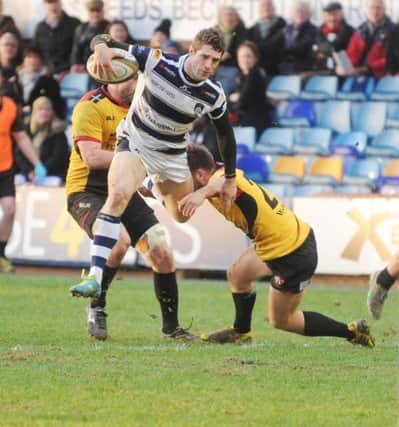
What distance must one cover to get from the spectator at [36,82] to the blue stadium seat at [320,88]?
11.4 feet

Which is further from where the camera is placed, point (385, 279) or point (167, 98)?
point (385, 279)

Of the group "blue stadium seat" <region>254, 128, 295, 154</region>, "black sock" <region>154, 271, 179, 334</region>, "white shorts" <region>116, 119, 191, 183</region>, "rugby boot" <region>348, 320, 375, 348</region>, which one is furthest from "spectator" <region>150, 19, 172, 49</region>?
"rugby boot" <region>348, 320, 375, 348</region>

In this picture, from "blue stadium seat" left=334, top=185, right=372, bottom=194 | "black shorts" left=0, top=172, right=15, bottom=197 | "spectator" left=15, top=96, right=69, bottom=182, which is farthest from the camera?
"spectator" left=15, top=96, right=69, bottom=182

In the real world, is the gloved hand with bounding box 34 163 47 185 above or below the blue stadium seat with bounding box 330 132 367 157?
below

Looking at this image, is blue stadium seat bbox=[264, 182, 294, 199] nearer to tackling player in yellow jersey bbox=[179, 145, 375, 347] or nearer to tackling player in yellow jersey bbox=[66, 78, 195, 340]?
tackling player in yellow jersey bbox=[66, 78, 195, 340]

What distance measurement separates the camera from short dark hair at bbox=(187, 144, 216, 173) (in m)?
10.1

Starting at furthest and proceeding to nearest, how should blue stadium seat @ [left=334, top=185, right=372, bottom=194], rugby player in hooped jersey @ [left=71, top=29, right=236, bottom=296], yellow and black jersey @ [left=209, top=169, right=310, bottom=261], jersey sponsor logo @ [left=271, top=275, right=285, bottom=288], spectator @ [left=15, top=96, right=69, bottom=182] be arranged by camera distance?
spectator @ [left=15, top=96, right=69, bottom=182]
blue stadium seat @ [left=334, top=185, right=372, bottom=194]
jersey sponsor logo @ [left=271, top=275, right=285, bottom=288]
yellow and black jersey @ [left=209, top=169, right=310, bottom=261]
rugby player in hooped jersey @ [left=71, top=29, right=236, bottom=296]

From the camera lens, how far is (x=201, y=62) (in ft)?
32.0

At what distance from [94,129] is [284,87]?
30.5ft

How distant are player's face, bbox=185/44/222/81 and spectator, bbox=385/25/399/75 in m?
9.87

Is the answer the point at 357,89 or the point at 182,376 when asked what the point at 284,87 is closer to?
the point at 357,89

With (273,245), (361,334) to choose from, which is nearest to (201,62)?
(273,245)

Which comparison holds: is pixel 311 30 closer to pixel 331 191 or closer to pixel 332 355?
pixel 331 191

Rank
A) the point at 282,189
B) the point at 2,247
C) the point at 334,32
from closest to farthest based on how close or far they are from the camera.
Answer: the point at 2,247 → the point at 282,189 → the point at 334,32
